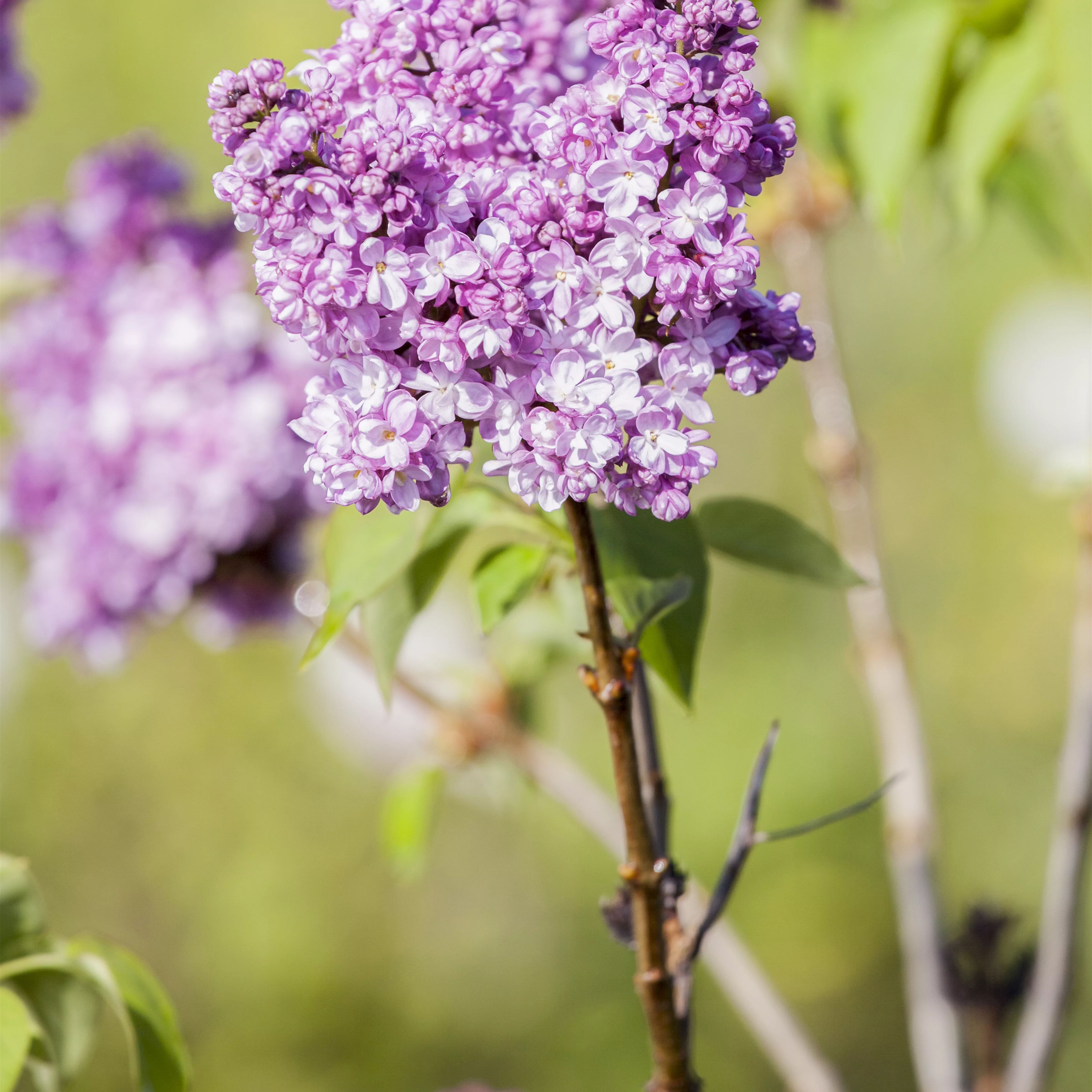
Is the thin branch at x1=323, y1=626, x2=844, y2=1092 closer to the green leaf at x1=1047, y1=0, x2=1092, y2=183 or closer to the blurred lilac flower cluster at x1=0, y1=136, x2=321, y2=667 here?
the blurred lilac flower cluster at x1=0, y1=136, x2=321, y2=667

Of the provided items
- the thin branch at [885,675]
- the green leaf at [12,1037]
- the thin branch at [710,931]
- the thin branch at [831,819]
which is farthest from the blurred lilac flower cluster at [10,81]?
the thin branch at [831,819]

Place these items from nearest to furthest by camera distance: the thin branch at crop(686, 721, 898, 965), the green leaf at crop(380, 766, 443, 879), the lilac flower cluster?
1. the lilac flower cluster
2. the thin branch at crop(686, 721, 898, 965)
3. the green leaf at crop(380, 766, 443, 879)

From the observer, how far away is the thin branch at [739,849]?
16.3 inches

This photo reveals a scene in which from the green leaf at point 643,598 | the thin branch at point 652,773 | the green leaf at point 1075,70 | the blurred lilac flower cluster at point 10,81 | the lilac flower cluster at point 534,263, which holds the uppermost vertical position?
the blurred lilac flower cluster at point 10,81

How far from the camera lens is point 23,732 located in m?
2.70

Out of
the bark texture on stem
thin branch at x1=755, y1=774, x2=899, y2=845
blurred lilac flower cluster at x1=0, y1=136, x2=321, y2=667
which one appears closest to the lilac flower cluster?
the bark texture on stem

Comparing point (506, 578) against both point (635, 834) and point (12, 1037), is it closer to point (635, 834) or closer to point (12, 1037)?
point (635, 834)

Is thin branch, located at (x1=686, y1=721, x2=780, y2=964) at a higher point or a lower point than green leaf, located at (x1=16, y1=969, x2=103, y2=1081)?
higher

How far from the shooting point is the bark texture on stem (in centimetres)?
35

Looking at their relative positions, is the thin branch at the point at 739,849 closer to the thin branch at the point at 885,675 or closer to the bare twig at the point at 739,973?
the bare twig at the point at 739,973

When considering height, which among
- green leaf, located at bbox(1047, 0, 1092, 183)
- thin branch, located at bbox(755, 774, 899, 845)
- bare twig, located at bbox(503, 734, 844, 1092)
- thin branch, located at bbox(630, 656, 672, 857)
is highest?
green leaf, located at bbox(1047, 0, 1092, 183)

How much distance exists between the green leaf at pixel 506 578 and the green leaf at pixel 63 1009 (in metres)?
0.24

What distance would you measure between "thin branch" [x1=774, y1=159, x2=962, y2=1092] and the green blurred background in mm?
1564

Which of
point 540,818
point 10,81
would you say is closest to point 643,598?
point 10,81
